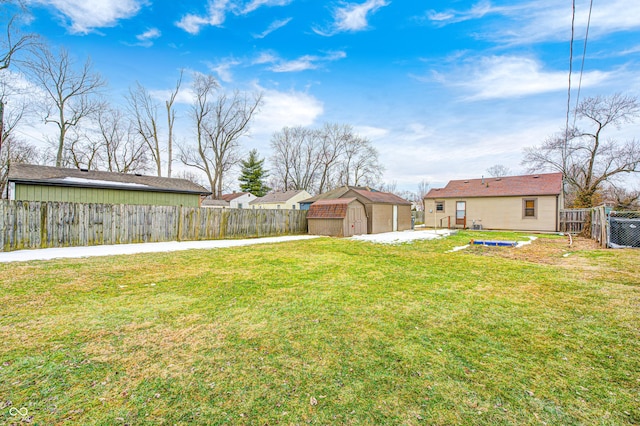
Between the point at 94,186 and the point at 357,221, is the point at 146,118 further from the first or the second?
the point at 357,221

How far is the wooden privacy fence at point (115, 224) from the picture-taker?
348 inches

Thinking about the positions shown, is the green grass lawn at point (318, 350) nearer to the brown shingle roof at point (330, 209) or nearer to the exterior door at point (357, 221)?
the brown shingle roof at point (330, 209)

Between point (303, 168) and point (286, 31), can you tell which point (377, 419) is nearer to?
point (286, 31)

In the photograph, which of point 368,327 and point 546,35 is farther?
point 546,35

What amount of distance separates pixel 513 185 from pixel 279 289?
72.6 feet

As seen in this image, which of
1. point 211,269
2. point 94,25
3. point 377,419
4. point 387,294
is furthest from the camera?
point 94,25

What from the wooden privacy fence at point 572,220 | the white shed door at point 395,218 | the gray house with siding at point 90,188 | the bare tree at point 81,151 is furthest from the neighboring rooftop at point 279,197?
the wooden privacy fence at point 572,220

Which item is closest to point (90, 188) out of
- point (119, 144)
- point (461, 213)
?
point (119, 144)

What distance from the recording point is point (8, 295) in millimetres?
4215

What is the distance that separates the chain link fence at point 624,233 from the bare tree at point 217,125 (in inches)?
1168

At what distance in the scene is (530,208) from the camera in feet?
63.3

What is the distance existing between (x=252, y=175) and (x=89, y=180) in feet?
96.1

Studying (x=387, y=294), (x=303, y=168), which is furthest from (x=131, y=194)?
(x=303, y=168)

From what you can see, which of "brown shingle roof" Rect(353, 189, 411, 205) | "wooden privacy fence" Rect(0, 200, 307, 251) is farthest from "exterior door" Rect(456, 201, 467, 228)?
"wooden privacy fence" Rect(0, 200, 307, 251)
